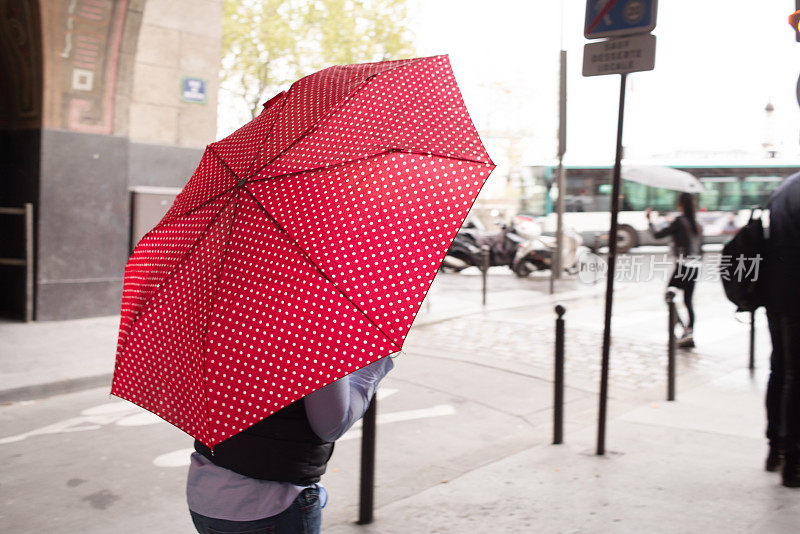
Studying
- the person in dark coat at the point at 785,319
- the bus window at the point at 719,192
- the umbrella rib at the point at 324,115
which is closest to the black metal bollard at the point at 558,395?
the person in dark coat at the point at 785,319

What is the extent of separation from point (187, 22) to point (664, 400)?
9083mm

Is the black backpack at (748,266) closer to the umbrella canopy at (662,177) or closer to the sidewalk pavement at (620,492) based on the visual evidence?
the sidewalk pavement at (620,492)

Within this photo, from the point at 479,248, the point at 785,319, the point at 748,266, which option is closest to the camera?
the point at 785,319

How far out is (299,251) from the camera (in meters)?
1.72

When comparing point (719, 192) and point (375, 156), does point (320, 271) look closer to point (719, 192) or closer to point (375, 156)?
point (375, 156)

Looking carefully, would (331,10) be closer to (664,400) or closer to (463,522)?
(664,400)

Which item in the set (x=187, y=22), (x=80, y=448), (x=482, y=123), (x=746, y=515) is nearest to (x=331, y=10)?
(x=187, y=22)

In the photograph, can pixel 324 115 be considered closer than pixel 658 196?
Yes

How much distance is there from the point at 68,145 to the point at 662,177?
11671mm

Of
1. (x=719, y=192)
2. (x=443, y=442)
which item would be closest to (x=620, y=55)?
(x=443, y=442)

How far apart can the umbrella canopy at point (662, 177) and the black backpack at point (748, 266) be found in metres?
9.66

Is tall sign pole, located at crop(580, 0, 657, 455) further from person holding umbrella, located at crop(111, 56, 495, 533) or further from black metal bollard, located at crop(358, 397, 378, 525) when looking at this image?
person holding umbrella, located at crop(111, 56, 495, 533)

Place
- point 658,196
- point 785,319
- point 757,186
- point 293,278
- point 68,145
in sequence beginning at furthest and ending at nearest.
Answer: point 658,196, point 757,186, point 68,145, point 785,319, point 293,278

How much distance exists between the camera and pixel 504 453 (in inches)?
210
